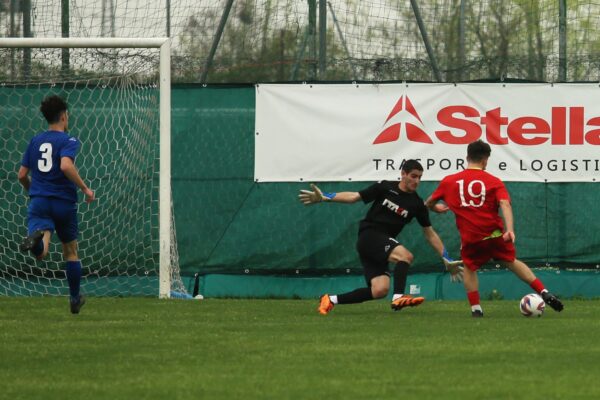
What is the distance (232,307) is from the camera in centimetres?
1331

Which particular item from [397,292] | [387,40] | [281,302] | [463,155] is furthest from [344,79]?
[397,292]

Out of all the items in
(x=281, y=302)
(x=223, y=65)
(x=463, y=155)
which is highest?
(x=223, y=65)

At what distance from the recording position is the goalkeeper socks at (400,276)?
12.5 m

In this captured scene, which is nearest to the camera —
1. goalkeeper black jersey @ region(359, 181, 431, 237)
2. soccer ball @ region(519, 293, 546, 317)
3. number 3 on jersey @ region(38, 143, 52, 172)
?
soccer ball @ region(519, 293, 546, 317)

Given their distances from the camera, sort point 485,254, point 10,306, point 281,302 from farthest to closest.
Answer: point 281,302, point 10,306, point 485,254

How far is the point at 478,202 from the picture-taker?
472 inches

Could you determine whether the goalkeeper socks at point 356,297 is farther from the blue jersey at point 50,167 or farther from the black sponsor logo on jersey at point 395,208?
the blue jersey at point 50,167

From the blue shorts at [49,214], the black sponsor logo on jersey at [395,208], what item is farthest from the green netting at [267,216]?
the blue shorts at [49,214]

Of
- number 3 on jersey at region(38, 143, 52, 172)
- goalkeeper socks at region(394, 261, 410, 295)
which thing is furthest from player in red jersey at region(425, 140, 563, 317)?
number 3 on jersey at region(38, 143, 52, 172)

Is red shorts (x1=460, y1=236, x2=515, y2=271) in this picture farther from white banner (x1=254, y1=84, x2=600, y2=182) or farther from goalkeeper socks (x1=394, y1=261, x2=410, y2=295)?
white banner (x1=254, y1=84, x2=600, y2=182)

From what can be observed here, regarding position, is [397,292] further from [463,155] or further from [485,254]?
[463,155]

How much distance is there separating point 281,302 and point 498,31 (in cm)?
456

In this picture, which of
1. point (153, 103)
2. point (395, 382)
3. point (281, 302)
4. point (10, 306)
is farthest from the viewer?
point (153, 103)

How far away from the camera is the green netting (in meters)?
15.6
